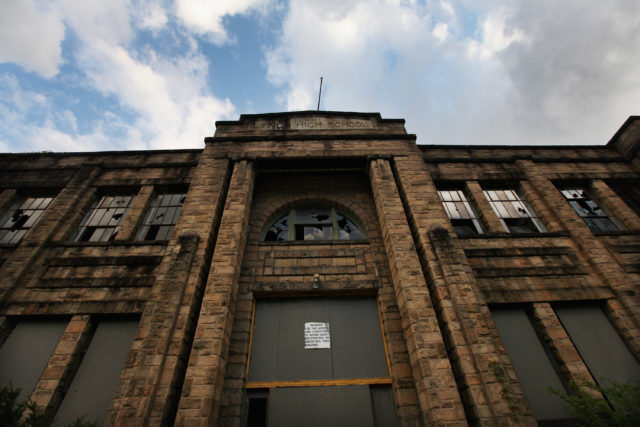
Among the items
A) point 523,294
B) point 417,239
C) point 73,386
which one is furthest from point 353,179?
point 73,386

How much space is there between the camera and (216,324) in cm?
555

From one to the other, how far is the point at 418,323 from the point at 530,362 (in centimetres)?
286

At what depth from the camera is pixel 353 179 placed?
31.7 ft

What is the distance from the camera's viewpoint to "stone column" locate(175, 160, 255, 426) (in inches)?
184

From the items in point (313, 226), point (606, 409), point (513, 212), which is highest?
point (513, 212)

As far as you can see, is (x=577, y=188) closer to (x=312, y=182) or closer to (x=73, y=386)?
(x=312, y=182)

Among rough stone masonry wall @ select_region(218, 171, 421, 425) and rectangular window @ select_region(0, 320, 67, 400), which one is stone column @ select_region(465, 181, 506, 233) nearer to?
rough stone masonry wall @ select_region(218, 171, 421, 425)

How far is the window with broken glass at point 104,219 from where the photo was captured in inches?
327

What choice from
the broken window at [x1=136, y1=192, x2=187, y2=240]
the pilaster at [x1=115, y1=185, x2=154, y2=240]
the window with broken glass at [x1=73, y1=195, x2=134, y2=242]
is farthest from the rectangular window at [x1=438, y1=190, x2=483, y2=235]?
the window with broken glass at [x1=73, y1=195, x2=134, y2=242]

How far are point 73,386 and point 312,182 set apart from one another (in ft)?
25.9

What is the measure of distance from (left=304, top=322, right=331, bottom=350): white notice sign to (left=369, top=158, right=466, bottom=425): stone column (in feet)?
5.98

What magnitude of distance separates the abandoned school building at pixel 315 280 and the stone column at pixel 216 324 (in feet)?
A: 0.11

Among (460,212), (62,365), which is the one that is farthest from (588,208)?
(62,365)

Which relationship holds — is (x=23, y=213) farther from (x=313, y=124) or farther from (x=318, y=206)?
(x=313, y=124)
